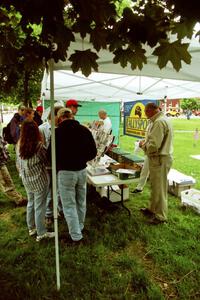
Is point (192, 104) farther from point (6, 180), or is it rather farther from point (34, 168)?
point (34, 168)

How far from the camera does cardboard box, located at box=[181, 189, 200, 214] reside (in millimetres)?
4387

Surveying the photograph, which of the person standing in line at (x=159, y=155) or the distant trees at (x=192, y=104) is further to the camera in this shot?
the distant trees at (x=192, y=104)

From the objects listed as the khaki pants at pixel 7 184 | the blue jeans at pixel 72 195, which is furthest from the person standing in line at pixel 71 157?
the khaki pants at pixel 7 184

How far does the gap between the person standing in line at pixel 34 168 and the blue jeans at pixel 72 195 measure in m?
0.26

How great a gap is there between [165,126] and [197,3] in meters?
2.45

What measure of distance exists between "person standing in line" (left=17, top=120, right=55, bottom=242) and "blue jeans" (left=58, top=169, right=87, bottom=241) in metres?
0.26

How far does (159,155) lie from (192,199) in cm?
136

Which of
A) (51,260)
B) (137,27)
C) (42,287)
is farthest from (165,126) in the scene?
(42,287)

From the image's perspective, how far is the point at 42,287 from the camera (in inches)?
99.3

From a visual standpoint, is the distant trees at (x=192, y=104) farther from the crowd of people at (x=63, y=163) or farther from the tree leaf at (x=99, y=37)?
the tree leaf at (x=99, y=37)

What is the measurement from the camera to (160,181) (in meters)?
3.84

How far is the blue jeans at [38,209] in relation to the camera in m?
3.16

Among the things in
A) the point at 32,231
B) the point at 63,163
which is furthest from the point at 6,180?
the point at 63,163

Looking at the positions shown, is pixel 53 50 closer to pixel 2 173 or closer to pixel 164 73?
pixel 164 73
